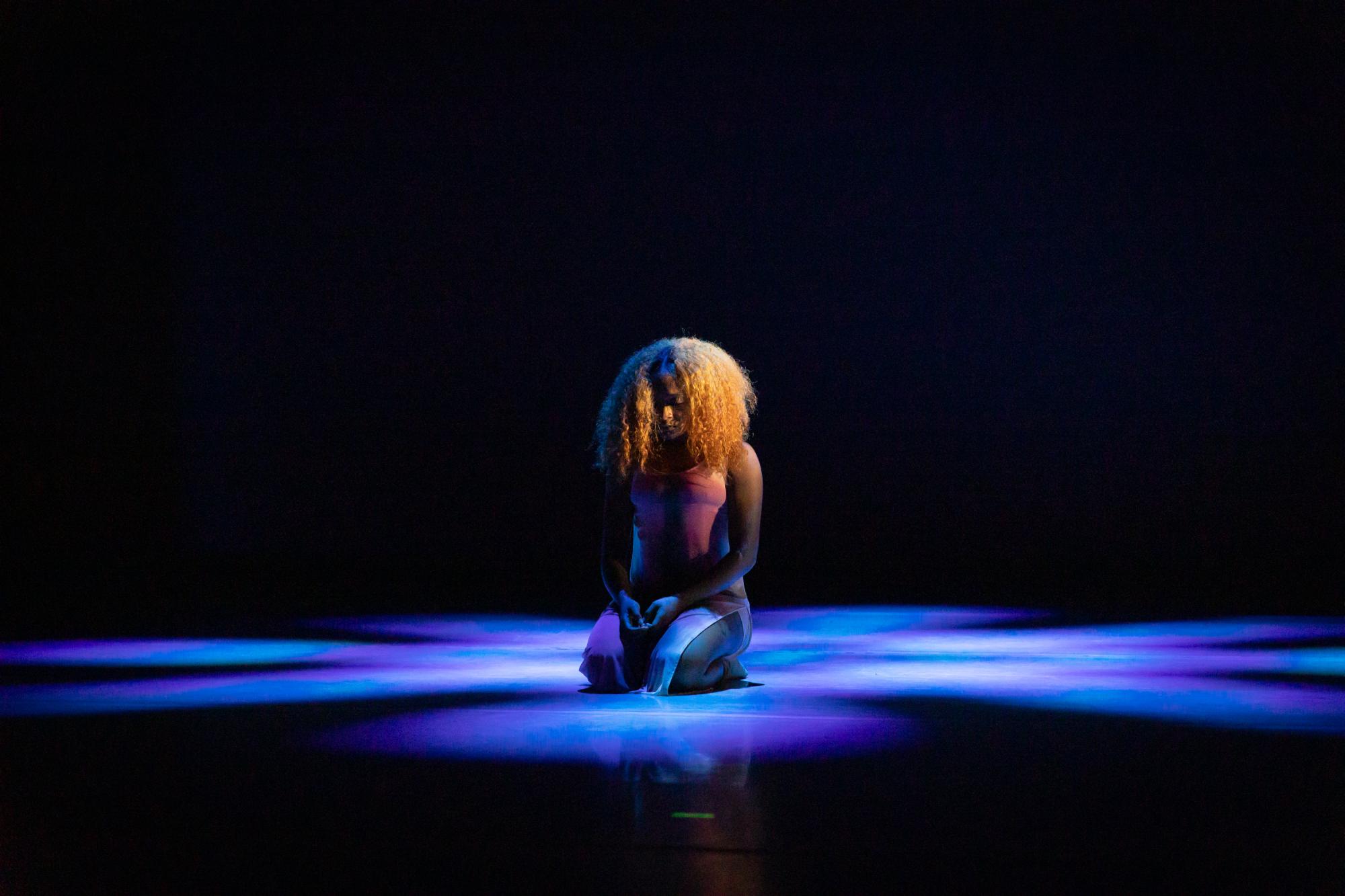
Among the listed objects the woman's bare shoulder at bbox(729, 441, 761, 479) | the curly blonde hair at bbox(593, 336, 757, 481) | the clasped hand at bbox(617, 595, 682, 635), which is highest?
the curly blonde hair at bbox(593, 336, 757, 481)

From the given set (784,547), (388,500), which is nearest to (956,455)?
(784,547)

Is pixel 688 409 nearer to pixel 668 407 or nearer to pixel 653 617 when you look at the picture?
pixel 668 407

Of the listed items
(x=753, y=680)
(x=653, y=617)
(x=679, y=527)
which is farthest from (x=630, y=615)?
(x=753, y=680)

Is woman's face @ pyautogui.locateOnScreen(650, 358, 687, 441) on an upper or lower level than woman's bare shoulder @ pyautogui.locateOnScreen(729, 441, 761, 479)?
upper

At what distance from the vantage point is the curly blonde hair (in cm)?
378

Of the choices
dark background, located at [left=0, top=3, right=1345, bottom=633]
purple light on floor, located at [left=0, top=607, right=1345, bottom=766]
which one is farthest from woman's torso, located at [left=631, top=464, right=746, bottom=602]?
dark background, located at [left=0, top=3, right=1345, bottom=633]

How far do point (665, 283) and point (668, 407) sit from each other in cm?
432

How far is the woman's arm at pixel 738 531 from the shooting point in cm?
369

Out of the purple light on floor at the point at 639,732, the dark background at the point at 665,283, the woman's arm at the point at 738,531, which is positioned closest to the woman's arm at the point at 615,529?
the woman's arm at the point at 738,531

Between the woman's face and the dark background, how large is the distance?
3234 millimetres

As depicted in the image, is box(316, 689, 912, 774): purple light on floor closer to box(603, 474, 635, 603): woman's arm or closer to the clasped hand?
the clasped hand

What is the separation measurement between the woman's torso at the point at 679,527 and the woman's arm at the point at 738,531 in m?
0.04

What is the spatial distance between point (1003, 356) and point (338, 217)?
169 inches

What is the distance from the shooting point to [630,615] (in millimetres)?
3648
